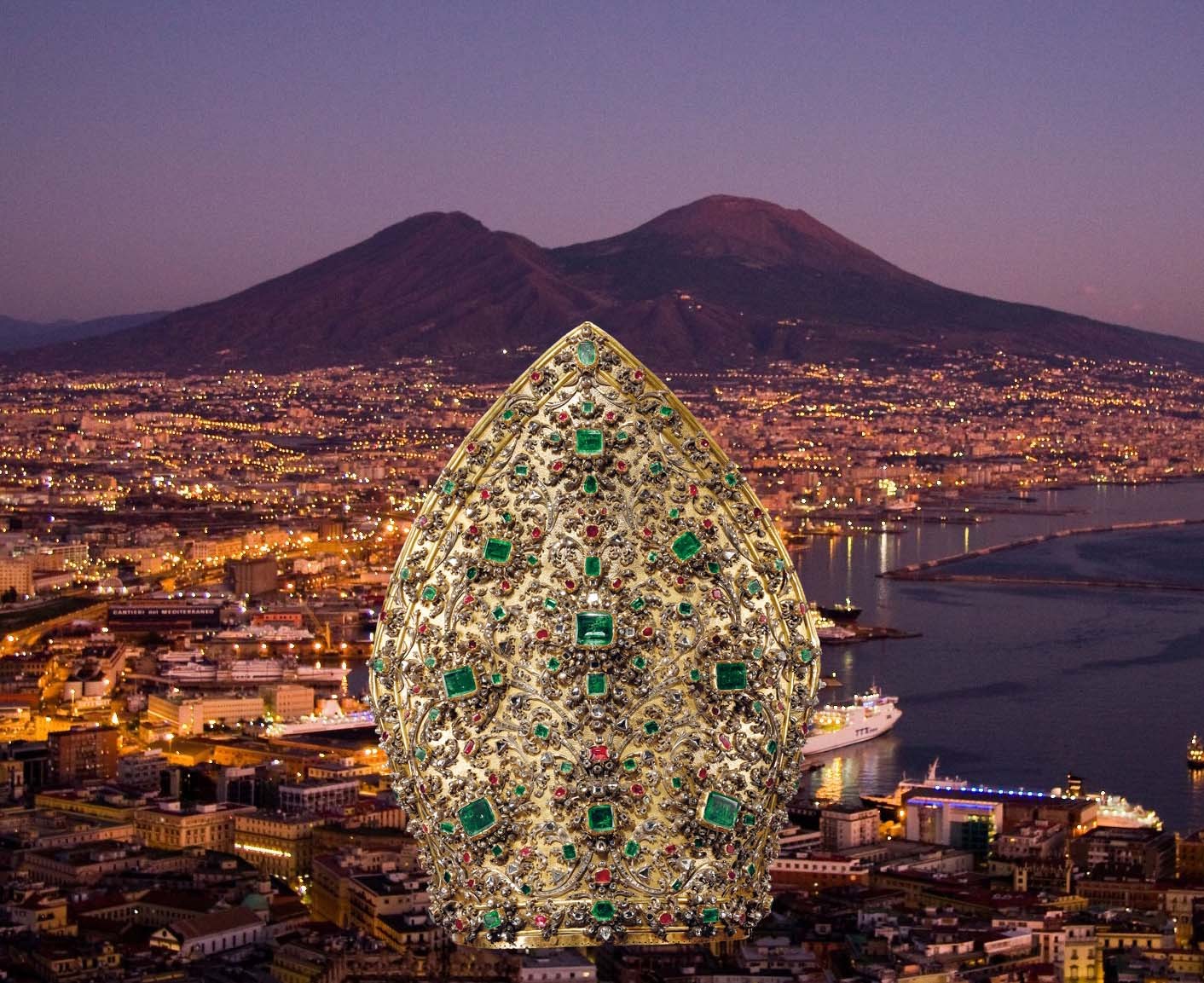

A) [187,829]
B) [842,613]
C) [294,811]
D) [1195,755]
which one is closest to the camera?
[187,829]

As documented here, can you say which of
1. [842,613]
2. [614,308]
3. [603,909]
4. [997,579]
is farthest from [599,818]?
[614,308]

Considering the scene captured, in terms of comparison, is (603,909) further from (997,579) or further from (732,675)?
(997,579)

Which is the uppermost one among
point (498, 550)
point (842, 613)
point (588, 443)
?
point (588, 443)

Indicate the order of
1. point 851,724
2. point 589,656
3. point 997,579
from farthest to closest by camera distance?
point 997,579, point 851,724, point 589,656

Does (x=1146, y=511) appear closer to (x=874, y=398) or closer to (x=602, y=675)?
(x=874, y=398)

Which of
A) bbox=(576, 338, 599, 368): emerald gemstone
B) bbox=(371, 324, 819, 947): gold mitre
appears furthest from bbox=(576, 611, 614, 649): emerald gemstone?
bbox=(576, 338, 599, 368): emerald gemstone

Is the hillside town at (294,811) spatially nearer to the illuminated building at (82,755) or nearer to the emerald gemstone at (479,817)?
the illuminated building at (82,755)

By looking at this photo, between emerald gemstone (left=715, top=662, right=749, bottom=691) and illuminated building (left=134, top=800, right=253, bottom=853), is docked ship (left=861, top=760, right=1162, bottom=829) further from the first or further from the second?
emerald gemstone (left=715, top=662, right=749, bottom=691)

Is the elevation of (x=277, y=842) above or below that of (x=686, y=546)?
below
